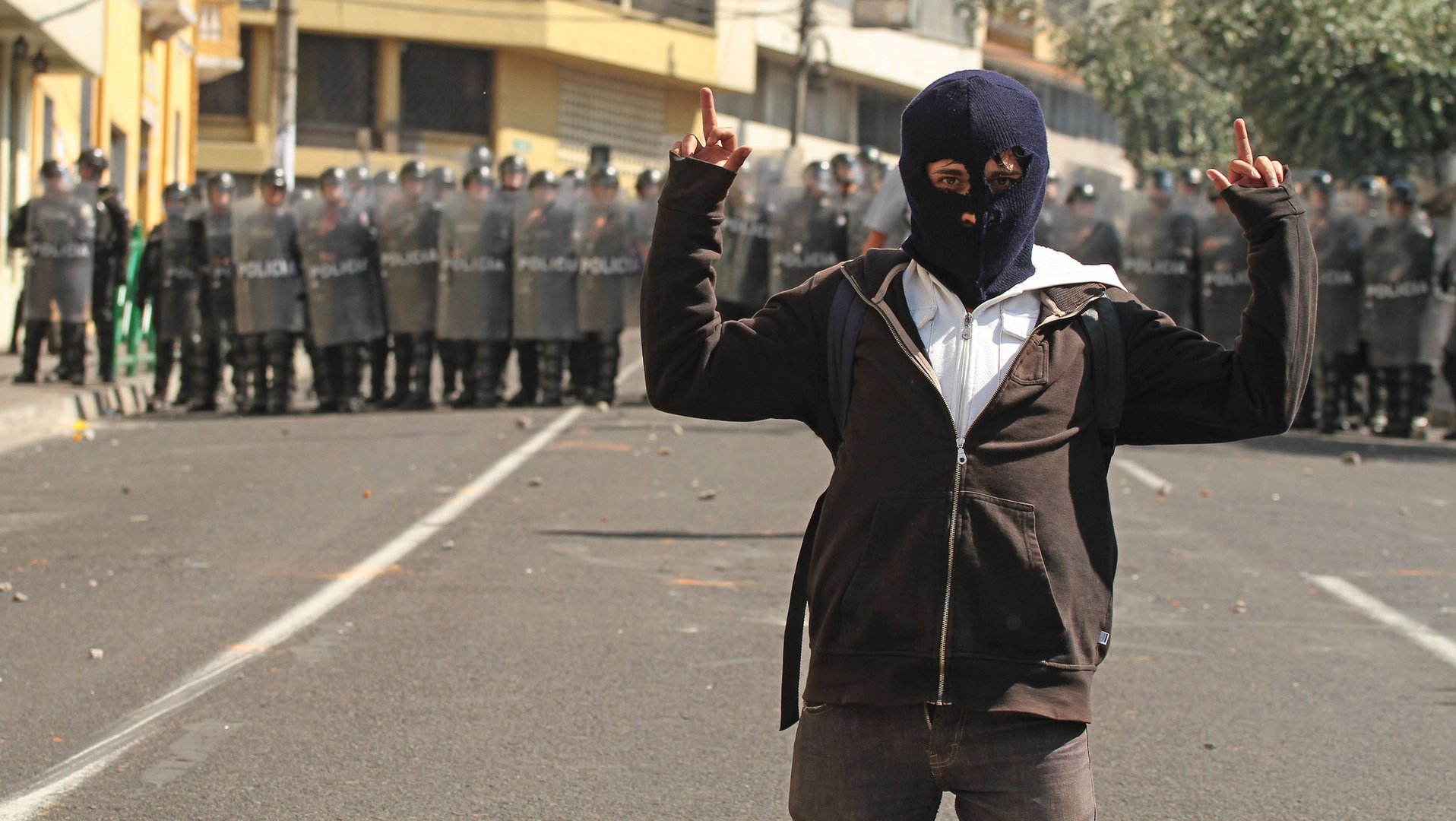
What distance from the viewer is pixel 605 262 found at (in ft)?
62.1

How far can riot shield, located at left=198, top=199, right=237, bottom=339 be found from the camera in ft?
61.0

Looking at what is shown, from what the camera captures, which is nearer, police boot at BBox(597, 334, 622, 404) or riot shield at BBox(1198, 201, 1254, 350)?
riot shield at BBox(1198, 201, 1254, 350)

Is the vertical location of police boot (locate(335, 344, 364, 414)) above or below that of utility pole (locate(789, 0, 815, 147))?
below

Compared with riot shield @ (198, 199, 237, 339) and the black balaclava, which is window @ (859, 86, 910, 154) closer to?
riot shield @ (198, 199, 237, 339)

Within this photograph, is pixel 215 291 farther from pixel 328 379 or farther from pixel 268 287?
pixel 328 379

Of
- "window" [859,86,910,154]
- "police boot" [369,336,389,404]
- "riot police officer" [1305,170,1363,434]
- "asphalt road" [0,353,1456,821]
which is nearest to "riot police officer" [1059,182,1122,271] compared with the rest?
"riot police officer" [1305,170,1363,434]

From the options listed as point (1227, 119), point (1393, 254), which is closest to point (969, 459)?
point (1393, 254)

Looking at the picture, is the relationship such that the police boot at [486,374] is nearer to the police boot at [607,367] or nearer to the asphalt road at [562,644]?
the police boot at [607,367]

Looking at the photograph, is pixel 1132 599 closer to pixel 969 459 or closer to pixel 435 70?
pixel 969 459

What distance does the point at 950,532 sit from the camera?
300 cm

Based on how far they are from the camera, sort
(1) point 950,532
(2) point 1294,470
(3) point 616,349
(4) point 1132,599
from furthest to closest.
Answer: (3) point 616,349, (2) point 1294,470, (4) point 1132,599, (1) point 950,532

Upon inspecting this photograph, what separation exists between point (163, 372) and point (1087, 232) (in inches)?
346

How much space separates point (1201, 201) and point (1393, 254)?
1.92m

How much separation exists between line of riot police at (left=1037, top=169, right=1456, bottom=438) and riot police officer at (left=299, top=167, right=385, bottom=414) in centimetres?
631
